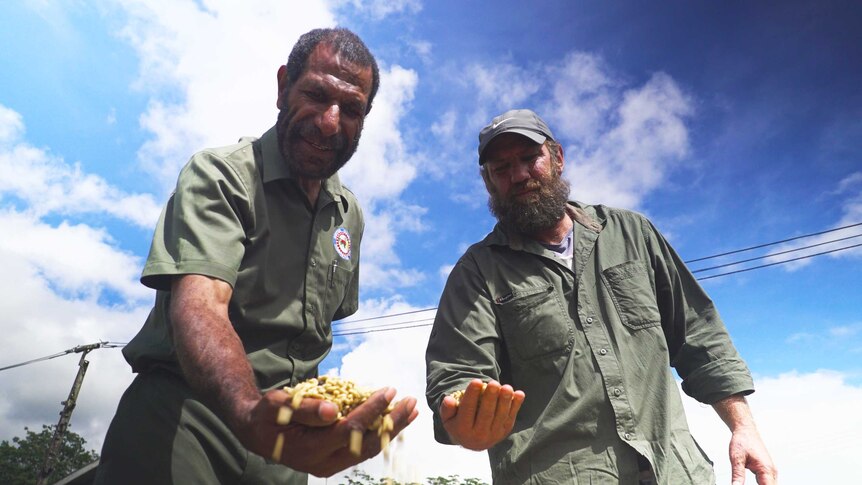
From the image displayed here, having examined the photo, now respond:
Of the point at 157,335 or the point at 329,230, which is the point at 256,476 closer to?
the point at 157,335

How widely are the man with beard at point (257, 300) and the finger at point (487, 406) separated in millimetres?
609

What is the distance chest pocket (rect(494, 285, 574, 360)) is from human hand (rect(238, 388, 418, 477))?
1554mm


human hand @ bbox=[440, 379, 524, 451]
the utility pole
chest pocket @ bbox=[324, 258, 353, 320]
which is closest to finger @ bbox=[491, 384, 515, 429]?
human hand @ bbox=[440, 379, 524, 451]

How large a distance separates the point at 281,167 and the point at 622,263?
189cm

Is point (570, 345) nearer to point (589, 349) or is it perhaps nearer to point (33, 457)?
point (589, 349)

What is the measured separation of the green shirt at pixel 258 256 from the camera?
2271mm

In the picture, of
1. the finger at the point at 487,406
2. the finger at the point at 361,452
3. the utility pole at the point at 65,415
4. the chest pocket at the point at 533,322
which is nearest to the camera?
the finger at the point at 361,452

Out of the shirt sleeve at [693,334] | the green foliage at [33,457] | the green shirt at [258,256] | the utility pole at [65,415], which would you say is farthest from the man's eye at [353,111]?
the green foliage at [33,457]

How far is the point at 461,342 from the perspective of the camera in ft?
10.2

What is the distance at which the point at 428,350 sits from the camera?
3.27 m

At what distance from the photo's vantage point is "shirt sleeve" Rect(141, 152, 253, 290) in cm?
221

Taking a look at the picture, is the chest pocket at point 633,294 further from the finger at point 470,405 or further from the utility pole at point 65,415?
the utility pole at point 65,415

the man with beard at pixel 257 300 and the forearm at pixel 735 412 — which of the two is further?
the forearm at pixel 735 412

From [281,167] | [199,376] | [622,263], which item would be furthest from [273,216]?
[622,263]
